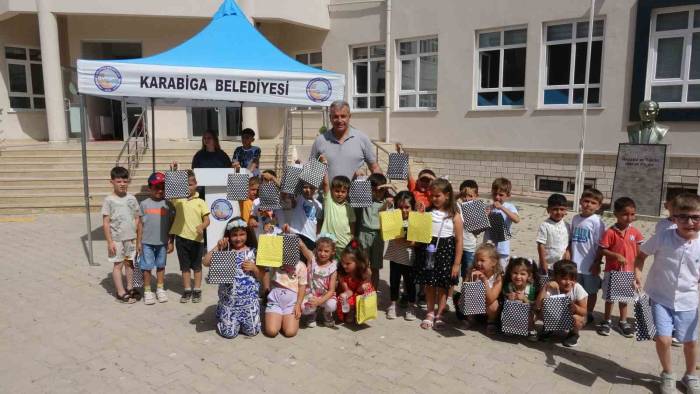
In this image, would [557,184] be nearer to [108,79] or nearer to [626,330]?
[626,330]

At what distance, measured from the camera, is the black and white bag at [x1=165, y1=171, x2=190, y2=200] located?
15.8 ft

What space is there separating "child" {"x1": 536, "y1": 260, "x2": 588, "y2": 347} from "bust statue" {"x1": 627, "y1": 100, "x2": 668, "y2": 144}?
6.59 metres

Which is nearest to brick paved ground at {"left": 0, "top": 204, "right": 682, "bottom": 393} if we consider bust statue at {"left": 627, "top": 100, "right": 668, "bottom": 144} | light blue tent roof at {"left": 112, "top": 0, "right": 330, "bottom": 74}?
light blue tent roof at {"left": 112, "top": 0, "right": 330, "bottom": 74}

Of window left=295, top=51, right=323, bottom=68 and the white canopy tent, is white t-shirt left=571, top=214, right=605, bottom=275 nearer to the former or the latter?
the white canopy tent

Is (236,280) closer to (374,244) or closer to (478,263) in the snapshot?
(374,244)

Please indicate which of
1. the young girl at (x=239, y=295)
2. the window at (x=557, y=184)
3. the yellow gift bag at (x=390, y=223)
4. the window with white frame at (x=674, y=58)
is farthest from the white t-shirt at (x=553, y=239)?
the window with white frame at (x=674, y=58)

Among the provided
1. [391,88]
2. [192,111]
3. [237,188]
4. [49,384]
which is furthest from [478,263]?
[192,111]

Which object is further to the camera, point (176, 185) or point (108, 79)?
point (108, 79)

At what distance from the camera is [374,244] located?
4.80 metres

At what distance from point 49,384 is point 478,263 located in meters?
3.41

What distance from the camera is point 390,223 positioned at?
4469mm

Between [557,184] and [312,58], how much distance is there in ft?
28.7

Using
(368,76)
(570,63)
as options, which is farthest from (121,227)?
(368,76)

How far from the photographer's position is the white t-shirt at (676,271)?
128 inches
